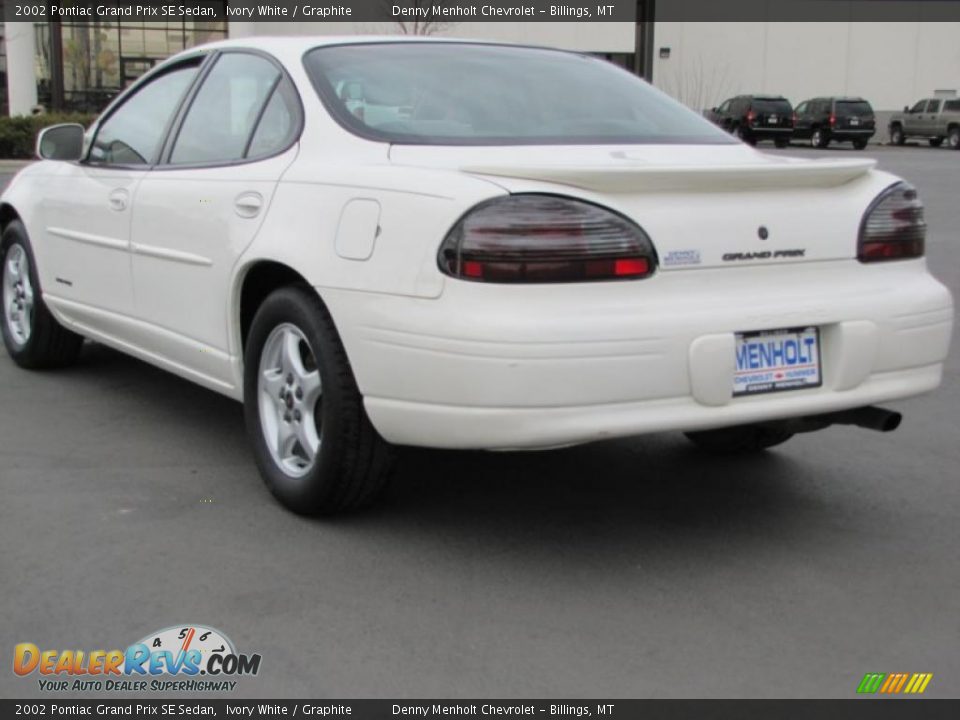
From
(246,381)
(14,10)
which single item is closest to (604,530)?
(246,381)

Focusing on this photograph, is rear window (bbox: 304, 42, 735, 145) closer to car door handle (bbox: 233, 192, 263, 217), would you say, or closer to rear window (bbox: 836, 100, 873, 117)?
car door handle (bbox: 233, 192, 263, 217)

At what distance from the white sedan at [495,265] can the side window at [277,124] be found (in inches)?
0.4

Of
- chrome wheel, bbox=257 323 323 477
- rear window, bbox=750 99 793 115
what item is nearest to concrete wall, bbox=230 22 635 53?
rear window, bbox=750 99 793 115

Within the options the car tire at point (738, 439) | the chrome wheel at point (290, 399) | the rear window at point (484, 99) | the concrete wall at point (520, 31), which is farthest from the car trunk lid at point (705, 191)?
the concrete wall at point (520, 31)

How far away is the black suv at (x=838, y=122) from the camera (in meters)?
38.1

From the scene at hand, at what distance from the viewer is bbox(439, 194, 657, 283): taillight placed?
3289 millimetres

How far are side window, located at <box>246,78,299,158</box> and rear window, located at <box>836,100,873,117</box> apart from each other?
36358 mm

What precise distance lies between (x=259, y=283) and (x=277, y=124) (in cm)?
55

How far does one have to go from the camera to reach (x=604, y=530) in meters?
3.96

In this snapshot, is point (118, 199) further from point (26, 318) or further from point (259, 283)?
point (26, 318)

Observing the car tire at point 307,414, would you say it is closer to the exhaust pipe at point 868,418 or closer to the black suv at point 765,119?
the exhaust pipe at point 868,418

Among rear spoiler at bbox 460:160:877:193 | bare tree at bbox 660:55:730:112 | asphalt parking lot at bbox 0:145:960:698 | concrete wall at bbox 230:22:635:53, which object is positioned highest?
concrete wall at bbox 230:22:635:53
